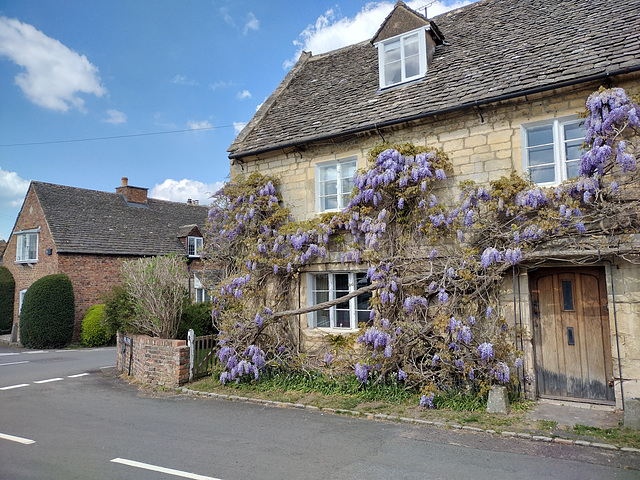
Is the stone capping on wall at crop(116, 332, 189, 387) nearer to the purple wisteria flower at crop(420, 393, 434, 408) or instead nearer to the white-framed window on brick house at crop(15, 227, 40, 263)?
the purple wisteria flower at crop(420, 393, 434, 408)

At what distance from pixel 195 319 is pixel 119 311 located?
2.03m

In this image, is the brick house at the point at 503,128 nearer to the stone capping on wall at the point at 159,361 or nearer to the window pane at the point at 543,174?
the window pane at the point at 543,174

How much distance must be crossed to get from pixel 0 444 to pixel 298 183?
754 centimetres

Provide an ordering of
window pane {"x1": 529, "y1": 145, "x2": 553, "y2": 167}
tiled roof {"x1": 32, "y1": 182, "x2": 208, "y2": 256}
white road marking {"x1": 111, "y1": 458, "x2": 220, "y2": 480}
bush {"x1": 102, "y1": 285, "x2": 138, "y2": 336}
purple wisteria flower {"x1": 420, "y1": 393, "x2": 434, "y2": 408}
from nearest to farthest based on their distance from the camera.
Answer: white road marking {"x1": 111, "y1": 458, "x2": 220, "y2": 480} < purple wisteria flower {"x1": 420, "y1": 393, "x2": 434, "y2": 408} < window pane {"x1": 529, "y1": 145, "x2": 553, "y2": 167} < bush {"x1": 102, "y1": 285, "x2": 138, "y2": 336} < tiled roof {"x1": 32, "y1": 182, "x2": 208, "y2": 256}

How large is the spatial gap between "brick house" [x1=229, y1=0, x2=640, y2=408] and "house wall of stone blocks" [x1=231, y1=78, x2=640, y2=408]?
2 centimetres

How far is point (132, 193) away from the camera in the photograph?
97.7ft

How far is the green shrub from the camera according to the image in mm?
12359

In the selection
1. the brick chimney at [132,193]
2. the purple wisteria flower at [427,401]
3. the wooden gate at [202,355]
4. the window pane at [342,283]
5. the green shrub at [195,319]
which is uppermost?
the brick chimney at [132,193]

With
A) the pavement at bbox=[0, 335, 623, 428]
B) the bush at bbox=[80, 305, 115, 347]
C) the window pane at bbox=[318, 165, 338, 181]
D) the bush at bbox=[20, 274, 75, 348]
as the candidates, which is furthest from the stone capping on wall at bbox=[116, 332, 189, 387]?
the bush at bbox=[20, 274, 75, 348]

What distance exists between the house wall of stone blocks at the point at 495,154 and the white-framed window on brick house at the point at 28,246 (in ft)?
60.8

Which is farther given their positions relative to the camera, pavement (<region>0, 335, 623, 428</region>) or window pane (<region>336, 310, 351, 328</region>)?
window pane (<region>336, 310, 351, 328</region>)

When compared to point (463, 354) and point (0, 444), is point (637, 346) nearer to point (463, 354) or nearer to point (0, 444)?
point (463, 354)

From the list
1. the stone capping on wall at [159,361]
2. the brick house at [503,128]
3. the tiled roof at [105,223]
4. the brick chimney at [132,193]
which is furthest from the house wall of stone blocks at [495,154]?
the brick chimney at [132,193]

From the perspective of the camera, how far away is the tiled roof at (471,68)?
8688 mm
